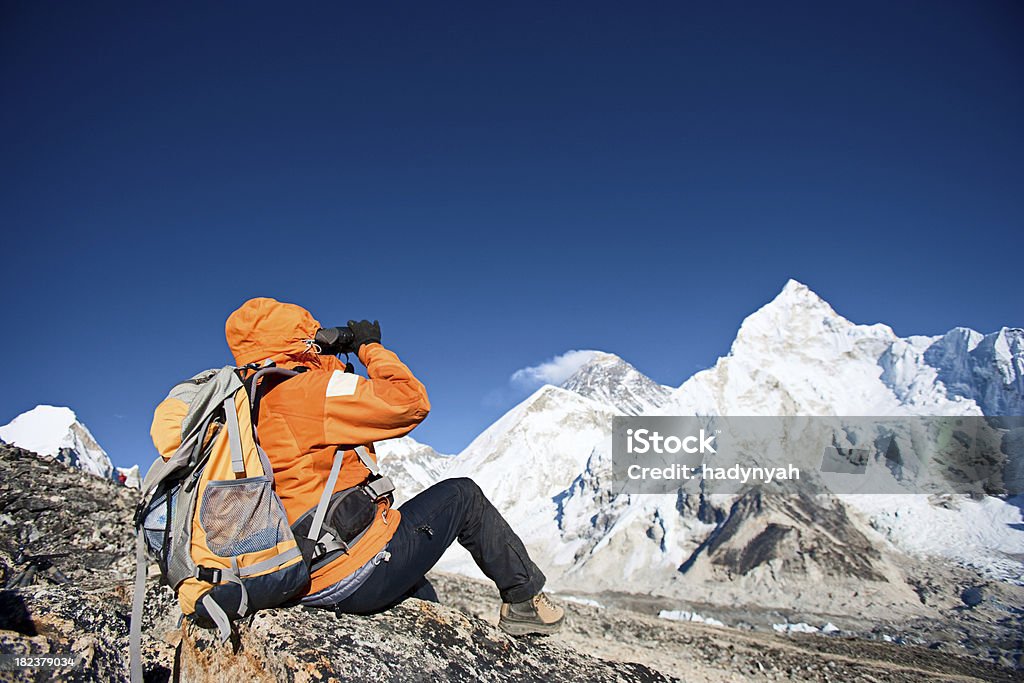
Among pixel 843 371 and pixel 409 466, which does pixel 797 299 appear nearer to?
pixel 843 371

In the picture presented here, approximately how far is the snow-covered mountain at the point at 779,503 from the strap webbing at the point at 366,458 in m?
44.8

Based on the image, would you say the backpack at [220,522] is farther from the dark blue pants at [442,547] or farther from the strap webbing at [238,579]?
the dark blue pants at [442,547]

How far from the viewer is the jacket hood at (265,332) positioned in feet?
10.6

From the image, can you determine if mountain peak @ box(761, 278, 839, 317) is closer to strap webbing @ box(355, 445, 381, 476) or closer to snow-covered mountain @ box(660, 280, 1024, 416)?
snow-covered mountain @ box(660, 280, 1024, 416)

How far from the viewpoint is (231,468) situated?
2.87m

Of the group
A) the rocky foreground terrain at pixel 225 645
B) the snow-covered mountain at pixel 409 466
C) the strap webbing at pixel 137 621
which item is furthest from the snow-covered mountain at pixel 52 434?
the snow-covered mountain at pixel 409 466

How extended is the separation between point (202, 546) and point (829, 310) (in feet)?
384

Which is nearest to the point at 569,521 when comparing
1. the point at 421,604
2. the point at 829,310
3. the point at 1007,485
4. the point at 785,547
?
the point at 785,547

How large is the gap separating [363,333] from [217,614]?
5.89 feet

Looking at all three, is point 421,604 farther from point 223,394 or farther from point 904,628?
point 904,628

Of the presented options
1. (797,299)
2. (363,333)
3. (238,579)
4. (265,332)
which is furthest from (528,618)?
(797,299)

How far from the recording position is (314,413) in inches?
121

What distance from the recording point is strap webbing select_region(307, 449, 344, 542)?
3010mm

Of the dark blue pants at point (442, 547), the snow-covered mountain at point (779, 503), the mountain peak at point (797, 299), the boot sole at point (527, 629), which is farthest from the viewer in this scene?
the mountain peak at point (797, 299)
